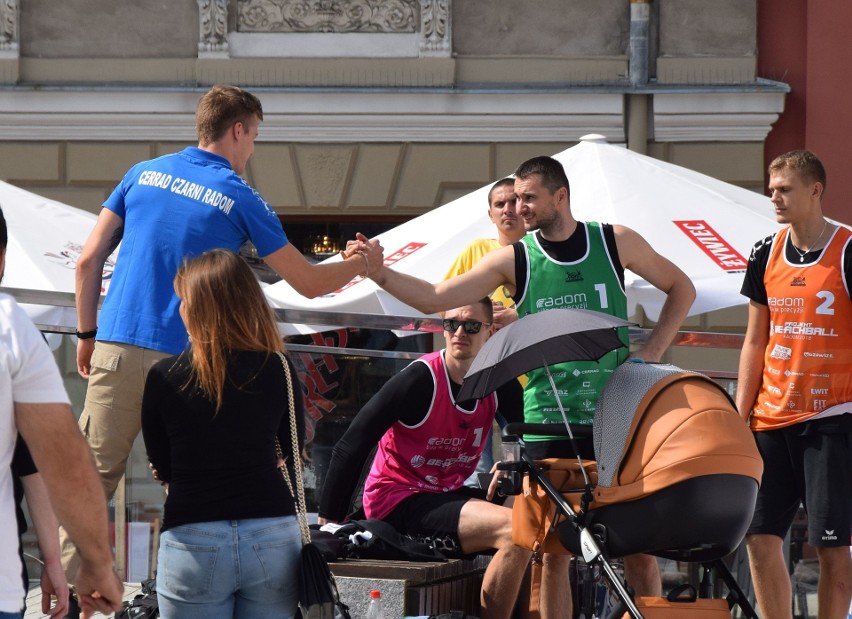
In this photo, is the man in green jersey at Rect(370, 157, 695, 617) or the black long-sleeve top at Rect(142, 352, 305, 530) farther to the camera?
the man in green jersey at Rect(370, 157, 695, 617)

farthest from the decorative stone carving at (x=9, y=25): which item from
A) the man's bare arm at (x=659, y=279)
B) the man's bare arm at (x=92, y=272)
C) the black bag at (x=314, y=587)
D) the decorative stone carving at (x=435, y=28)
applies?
the black bag at (x=314, y=587)

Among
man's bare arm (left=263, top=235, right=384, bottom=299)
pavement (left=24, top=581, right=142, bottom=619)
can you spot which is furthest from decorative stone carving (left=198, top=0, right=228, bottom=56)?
man's bare arm (left=263, top=235, right=384, bottom=299)

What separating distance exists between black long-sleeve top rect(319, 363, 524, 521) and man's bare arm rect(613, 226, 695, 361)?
0.85m

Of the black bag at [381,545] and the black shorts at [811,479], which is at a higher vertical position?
the black shorts at [811,479]

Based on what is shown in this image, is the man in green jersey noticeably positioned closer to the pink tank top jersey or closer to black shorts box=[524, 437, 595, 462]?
black shorts box=[524, 437, 595, 462]

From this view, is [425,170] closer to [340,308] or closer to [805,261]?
[340,308]

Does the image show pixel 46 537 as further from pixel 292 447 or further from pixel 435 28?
pixel 435 28

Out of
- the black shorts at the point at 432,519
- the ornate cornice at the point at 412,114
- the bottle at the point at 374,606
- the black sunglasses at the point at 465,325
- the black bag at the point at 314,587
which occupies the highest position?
the ornate cornice at the point at 412,114

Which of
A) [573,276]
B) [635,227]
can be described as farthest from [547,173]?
[635,227]

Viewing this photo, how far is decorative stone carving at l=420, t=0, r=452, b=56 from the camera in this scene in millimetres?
12945

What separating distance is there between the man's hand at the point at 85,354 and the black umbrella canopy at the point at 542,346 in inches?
53.2

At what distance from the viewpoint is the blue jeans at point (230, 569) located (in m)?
3.94

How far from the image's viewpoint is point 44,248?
24.8 ft

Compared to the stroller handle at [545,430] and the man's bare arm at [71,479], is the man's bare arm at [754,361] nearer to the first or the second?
the stroller handle at [545,430]
